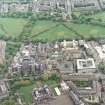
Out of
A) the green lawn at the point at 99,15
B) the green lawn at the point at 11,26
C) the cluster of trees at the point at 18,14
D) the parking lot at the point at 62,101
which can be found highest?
the cluster of trees at the point at 18,14

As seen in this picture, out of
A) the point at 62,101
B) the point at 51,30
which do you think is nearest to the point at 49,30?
the point at 51,30

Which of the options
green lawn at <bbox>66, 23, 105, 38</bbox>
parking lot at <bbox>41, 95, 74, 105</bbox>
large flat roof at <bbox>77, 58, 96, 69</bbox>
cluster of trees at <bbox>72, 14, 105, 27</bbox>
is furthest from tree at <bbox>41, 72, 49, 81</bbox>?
cluster of trees at <bbox>72, 14, 105, 27</bbox>

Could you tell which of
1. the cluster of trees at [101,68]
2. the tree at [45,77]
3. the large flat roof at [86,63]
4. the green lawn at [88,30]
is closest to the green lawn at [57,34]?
the green lawn at [88,30]

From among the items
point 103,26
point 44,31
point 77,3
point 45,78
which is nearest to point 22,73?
point 45,78

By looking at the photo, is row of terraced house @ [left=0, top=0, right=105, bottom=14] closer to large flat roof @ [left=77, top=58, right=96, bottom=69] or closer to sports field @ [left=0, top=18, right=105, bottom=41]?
sports field @ [left=0, top=18, right=105, bottom=41]

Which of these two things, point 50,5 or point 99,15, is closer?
point 99,15

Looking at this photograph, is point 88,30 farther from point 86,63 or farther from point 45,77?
point 45,77

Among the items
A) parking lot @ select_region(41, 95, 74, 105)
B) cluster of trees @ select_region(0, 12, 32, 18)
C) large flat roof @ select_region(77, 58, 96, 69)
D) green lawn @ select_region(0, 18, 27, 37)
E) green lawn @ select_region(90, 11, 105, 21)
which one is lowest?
parking lot @ select_region(41, 95, 74, 105)

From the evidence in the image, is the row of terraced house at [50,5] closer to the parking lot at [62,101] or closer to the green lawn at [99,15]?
the green lawn at [99,15]
